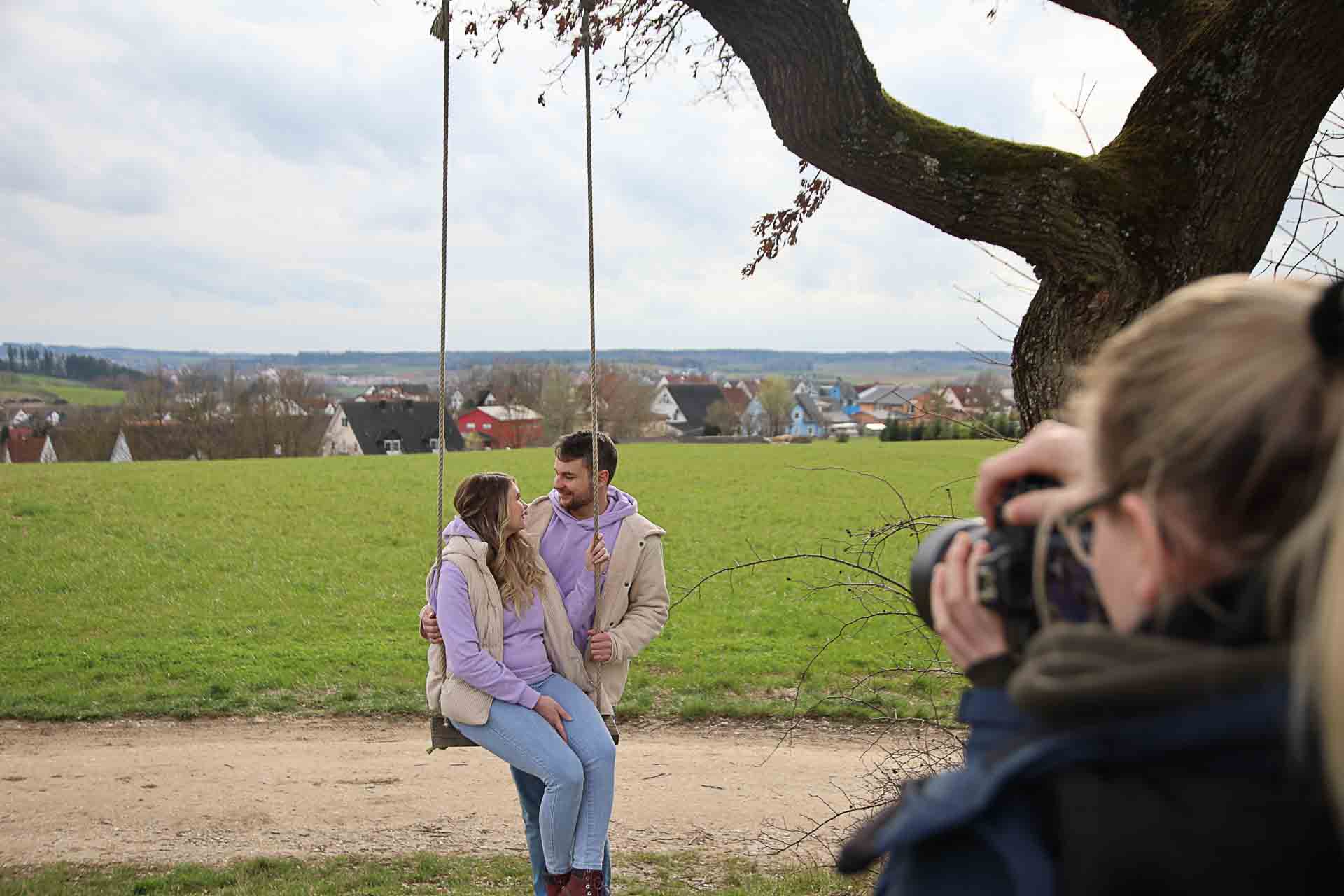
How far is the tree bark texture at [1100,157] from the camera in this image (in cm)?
349

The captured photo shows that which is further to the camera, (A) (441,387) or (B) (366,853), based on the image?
(B) (366,853)

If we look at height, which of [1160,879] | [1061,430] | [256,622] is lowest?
[256,622]

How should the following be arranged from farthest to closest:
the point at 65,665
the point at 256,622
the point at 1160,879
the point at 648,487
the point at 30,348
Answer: the point at 30,348 → the point at 648,487 → the point at 256,622 → the point at 65,665 → the point at 1160,879

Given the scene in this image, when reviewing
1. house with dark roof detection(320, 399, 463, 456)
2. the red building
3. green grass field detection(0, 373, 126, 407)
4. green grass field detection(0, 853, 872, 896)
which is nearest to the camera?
green grass field detection(0, 853, 872, 896)

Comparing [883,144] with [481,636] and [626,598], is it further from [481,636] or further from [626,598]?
[481,636]

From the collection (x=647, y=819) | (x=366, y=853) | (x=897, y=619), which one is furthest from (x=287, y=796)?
(x=897, y=619)

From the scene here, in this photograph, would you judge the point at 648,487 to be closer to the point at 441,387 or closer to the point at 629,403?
the point at 629,403

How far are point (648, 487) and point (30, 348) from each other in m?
72.5

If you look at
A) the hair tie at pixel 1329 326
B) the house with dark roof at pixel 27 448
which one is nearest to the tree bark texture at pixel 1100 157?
the hair tie at pixel 1329 326

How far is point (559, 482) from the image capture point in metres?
4.39

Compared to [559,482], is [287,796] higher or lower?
lower

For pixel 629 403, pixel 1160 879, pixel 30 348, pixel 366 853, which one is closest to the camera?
pixel 1160 879

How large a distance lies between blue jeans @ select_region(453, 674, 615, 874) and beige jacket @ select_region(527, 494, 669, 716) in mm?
263

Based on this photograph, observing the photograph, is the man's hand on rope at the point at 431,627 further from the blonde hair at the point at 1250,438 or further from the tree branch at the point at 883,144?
the blonde hair at the point at 1250,438
